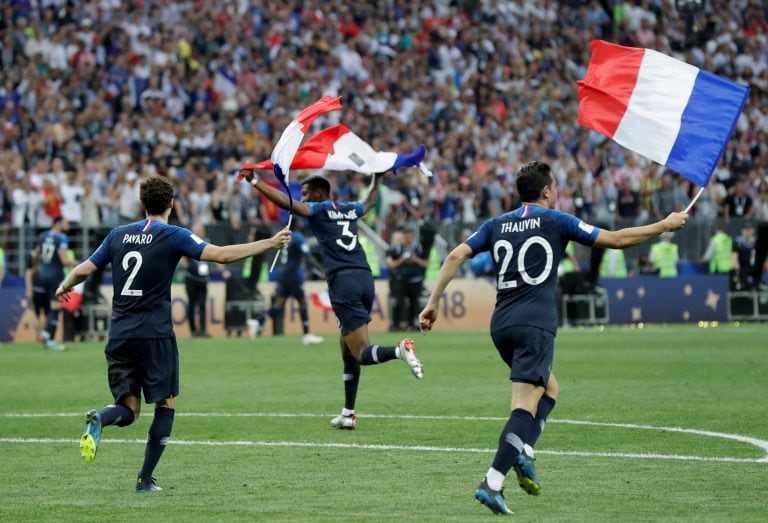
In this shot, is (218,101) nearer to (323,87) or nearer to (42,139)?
(323,87)

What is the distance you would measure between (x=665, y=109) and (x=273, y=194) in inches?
161

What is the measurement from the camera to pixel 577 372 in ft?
65.4

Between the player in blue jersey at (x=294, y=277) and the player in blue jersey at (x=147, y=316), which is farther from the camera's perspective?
the player in blue jersey at (x=294, y=277)

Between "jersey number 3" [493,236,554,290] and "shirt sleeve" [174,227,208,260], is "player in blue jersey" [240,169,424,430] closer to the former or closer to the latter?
"shirt sleeve" [174,227,208,260]

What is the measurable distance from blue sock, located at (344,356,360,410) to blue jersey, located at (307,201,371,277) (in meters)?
0.93

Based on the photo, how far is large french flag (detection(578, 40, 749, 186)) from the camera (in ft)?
35.2

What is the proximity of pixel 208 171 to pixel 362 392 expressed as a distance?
15581 millimetres

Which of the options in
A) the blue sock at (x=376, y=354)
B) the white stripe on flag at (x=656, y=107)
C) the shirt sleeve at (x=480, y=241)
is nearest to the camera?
the shirt sleeve at (x=480, y=241)

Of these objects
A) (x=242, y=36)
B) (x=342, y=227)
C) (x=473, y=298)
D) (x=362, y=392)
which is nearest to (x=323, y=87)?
(x=242, y=36)

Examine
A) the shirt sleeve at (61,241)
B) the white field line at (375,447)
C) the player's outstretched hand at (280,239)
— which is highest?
the shirt sleeve at (61,241)

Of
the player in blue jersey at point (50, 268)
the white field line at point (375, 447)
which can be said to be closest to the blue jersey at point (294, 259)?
the player in blue jersey at point (50, 268)

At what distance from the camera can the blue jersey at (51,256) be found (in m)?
26.1

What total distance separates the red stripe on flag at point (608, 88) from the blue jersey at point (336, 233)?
3720 millimetres

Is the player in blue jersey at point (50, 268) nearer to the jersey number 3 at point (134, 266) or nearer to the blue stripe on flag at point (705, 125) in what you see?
the jersey number 3 at point (134, 266)
